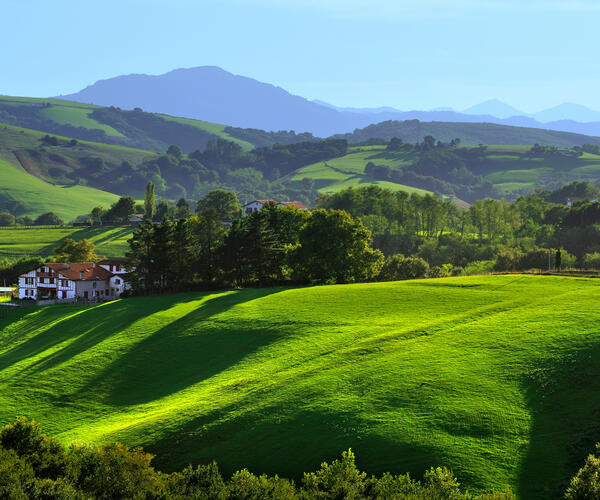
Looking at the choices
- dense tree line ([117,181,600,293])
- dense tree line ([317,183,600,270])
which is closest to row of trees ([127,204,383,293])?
dense tree line ([117,181,600,293])

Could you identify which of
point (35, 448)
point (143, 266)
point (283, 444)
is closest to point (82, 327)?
point (143, 266)

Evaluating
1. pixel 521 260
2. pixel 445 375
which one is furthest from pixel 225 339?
pixel 521 260

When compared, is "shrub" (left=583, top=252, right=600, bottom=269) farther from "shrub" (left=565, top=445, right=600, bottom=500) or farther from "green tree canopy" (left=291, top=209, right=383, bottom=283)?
"shrub" (left=565, top=445, right=600, bottom=500)

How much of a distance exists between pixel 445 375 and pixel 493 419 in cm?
708

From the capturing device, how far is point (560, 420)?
4403cm

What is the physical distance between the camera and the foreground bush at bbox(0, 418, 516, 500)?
35312mm

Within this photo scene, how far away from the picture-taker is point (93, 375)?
219 feet

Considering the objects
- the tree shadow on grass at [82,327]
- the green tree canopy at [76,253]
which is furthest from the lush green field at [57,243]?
the tree shadow on grass at [82,327]

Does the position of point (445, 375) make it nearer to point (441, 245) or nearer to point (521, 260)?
point (521, 260)

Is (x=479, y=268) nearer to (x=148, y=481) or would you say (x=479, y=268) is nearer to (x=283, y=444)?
(x=283, y=444)

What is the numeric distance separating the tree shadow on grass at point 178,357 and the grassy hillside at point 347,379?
0.24 m

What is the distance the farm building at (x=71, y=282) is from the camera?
117488mm

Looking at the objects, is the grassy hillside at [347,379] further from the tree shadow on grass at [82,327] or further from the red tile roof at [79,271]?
the red tile roof at [79,271]

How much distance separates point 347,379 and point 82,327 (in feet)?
157
